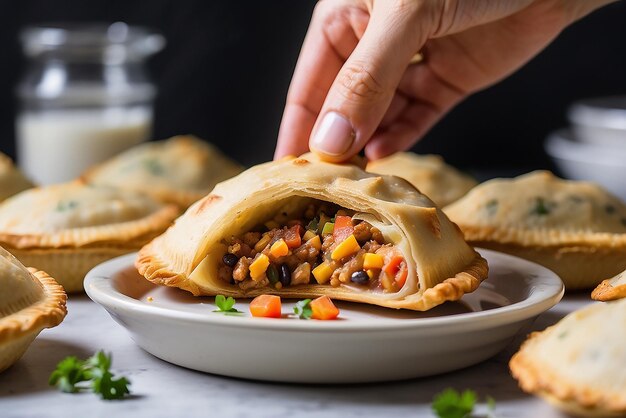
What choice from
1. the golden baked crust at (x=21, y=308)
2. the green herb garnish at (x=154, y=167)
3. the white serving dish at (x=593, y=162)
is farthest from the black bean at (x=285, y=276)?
the white serving dish at (x=593, y=162)

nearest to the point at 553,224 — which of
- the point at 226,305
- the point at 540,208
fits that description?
the point at 540,208

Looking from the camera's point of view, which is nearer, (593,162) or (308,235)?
(308,235)

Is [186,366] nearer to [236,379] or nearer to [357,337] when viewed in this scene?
[236,379]

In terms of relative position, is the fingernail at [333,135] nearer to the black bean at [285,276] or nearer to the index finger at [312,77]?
the black bean at [285,276]

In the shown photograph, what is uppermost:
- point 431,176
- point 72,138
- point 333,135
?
point 333,135

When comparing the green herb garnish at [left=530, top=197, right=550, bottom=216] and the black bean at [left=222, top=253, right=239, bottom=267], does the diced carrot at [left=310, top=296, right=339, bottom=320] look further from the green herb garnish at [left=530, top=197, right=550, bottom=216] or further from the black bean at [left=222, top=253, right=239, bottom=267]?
the green herb garnish at [left=530, top=197, right=550, bottom=216]

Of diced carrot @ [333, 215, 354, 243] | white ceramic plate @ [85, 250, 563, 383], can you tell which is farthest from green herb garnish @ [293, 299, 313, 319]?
diced carrot @ [333, 215, 354, 243]

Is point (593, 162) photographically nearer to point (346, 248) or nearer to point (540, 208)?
point (540, 208)
